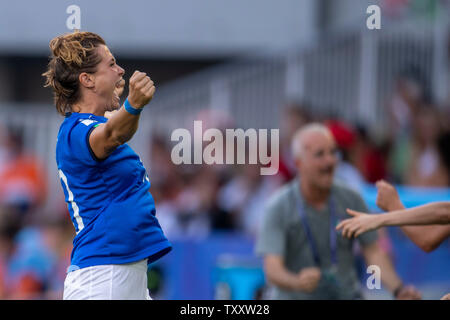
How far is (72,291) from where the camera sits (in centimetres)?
433

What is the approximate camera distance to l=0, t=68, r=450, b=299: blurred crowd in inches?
354

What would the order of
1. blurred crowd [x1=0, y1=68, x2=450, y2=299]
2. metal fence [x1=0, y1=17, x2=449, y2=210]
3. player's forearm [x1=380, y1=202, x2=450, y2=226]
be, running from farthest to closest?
metal fence [x1=0, y1=17, x2=449, y2=210] → blurred crowd [x1=0, y1=68, x2=450, y2=299] → player's forearm [x1=380, y1=202, x2=450, y2=226]

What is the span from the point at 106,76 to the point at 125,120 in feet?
1.51

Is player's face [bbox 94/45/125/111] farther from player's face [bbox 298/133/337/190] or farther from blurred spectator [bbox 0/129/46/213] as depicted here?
blurred spectator [bbox 0/129/46/213]

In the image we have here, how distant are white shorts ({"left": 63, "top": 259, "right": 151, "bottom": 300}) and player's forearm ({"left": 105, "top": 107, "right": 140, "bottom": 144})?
65 cm

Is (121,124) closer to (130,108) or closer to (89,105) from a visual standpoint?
(130,108)

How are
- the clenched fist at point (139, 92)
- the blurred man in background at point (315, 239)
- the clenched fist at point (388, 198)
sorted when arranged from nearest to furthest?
the clenched fist at point (139, 92), the clenched fist at point (388, 198), the blurred man in background at point (315, 239)

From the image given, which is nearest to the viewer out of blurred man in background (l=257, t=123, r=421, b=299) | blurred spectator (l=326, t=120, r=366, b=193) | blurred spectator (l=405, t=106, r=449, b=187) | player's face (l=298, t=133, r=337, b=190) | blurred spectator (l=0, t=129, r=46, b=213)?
blurred man in background (l=257, t=123, r=421, b=299)

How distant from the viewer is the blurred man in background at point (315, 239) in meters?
5.91

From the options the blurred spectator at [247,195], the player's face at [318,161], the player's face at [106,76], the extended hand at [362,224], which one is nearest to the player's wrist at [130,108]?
the player's face at [106,76]

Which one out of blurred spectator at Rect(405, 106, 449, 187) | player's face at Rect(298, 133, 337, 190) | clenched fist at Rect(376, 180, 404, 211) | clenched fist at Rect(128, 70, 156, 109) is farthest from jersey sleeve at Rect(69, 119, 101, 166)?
blurred spectator at Rect(405, 106, 449, 187)

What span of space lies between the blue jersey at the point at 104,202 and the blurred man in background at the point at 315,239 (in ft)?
5.50

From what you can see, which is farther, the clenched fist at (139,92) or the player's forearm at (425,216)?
the player's forearm at (425,216)

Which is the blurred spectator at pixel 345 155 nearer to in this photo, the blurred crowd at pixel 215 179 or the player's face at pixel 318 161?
the blurred crowd at pixel 215 179
